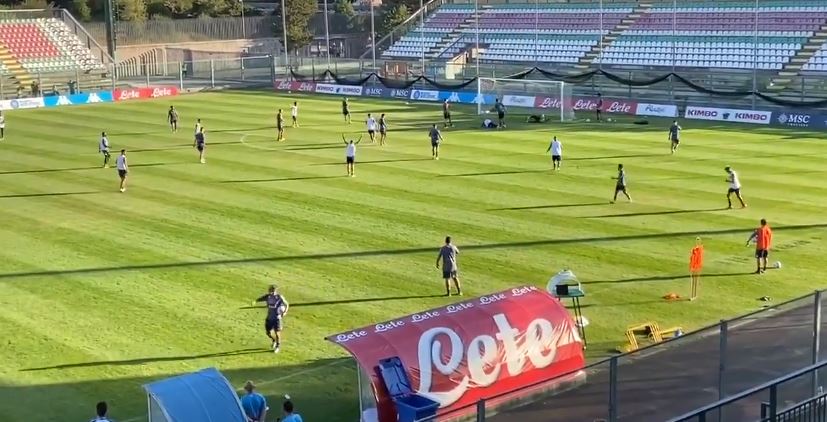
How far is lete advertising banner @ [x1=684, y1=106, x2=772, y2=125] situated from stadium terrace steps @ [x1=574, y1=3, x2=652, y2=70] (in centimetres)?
1943

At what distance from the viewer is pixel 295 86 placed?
7512cm

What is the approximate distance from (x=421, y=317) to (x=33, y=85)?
61.6 m

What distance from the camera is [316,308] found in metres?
21.5

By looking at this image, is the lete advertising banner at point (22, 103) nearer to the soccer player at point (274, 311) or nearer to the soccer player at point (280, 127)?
the soccer player at point (280, 127)

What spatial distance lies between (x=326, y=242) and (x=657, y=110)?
31.9 meters

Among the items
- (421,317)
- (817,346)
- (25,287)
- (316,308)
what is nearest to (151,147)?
(25,287)

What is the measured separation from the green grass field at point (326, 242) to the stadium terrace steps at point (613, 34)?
27.2 m

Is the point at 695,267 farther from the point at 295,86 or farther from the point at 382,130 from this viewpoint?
the point at 295,86

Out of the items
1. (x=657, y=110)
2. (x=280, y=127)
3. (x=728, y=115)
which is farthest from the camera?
(x=657, y=110)

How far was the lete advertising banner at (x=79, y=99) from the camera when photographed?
221ft

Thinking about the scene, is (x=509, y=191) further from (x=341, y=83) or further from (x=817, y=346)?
(x=341, y=83)

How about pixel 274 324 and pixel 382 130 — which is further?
pixel 382 130

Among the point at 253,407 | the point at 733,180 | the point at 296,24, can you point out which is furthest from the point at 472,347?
the point at 296,24

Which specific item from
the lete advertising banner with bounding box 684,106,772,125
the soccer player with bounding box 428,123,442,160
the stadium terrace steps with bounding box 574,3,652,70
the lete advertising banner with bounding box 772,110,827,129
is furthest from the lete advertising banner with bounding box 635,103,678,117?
the soccer player with bounding box 428,123,442,160
